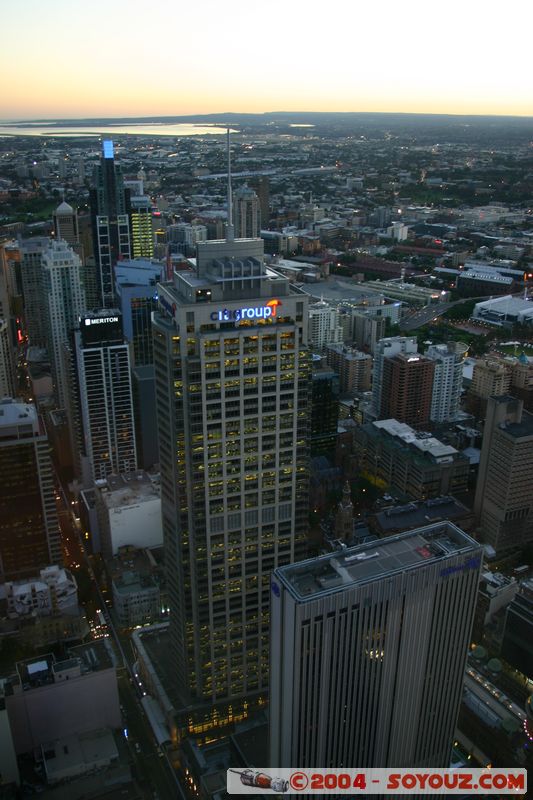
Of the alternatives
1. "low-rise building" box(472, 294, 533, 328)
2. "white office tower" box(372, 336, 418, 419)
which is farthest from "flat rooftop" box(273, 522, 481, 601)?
"low-rise building" box(472, 294, 533, 328)

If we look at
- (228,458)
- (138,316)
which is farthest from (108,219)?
(228,458)

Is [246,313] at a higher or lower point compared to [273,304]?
lower

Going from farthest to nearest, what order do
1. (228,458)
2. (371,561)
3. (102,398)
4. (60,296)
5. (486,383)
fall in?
(60,296)
(486,383)
(102,398)
(228,458)
(371,561)

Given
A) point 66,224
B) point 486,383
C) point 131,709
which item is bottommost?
point 131,709

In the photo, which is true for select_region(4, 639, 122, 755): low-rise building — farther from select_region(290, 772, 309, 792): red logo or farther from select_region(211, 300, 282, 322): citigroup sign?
select_region(211, 300, 282, 322): citigroup sign

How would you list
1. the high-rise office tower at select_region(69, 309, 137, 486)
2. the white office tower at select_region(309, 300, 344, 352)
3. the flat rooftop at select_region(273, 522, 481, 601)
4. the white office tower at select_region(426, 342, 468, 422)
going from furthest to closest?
the white office tower at select_region(309, 300, 344, 352) → the white office tower at select_region(426, 342, 468, 422) → the high-rise office tower at select_region(69, 309, 137, 486) → the flat rooftop at select_region(273, 522, 481, 601)

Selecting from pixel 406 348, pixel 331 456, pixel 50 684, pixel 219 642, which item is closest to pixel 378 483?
pixel 331 456

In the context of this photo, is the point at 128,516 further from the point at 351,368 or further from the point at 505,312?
the point at 505,312
